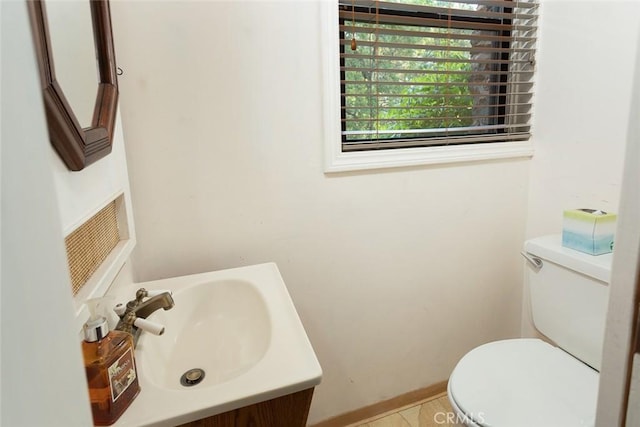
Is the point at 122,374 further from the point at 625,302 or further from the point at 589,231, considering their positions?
the point at 589,231

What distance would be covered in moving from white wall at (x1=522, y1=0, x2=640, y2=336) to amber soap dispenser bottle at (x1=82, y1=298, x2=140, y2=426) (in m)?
1.41

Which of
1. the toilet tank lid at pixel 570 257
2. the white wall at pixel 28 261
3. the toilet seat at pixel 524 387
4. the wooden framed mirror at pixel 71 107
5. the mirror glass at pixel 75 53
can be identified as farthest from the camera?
the toilet tank lid at pixel 570 257

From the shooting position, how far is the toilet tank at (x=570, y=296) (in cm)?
121

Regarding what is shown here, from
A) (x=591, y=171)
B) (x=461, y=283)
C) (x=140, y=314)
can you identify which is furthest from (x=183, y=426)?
(x=591, y=171)

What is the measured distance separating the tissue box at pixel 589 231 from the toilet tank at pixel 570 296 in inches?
1.0

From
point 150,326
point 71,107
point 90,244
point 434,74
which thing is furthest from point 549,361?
point 71,107

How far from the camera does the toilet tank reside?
3.99ft

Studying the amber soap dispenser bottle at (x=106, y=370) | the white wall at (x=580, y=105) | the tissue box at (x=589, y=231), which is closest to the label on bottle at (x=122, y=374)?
the amber soap dispenser bottle at (x=106, y=370)

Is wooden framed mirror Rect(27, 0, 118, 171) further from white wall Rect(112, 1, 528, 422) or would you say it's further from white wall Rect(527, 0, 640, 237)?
white wall Rect(527, 0, 640, 237)

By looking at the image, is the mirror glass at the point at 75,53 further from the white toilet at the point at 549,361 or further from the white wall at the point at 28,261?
the white toilet at the point at 549,361

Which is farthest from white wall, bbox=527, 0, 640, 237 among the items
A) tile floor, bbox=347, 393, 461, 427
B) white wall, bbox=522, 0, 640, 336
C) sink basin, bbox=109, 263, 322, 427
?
sink basin, bbox=109, 263, 322, 427

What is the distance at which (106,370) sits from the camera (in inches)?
24.0

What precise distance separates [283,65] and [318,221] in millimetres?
532

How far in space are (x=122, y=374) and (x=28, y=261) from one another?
0.44 metres
